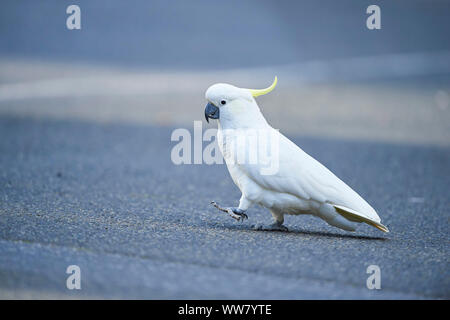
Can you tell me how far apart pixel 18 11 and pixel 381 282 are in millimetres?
16053

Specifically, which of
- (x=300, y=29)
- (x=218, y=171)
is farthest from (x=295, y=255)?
(x=300, y=29)

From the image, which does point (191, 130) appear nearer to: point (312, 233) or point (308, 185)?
point (312, 233)

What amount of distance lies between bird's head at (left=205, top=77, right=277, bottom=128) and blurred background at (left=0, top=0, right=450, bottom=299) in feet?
2.81

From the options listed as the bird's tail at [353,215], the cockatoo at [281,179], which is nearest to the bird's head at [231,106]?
the cockatoo at [281,179]

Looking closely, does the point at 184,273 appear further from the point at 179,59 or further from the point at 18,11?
the point at 18,11

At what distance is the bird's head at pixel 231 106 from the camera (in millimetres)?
5637

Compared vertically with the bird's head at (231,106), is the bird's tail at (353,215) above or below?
below

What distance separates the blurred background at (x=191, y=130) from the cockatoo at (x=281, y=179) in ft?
0.75

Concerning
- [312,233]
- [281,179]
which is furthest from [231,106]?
[312,233]

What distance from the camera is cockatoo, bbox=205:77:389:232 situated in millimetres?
5418

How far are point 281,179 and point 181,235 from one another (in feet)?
2.79
